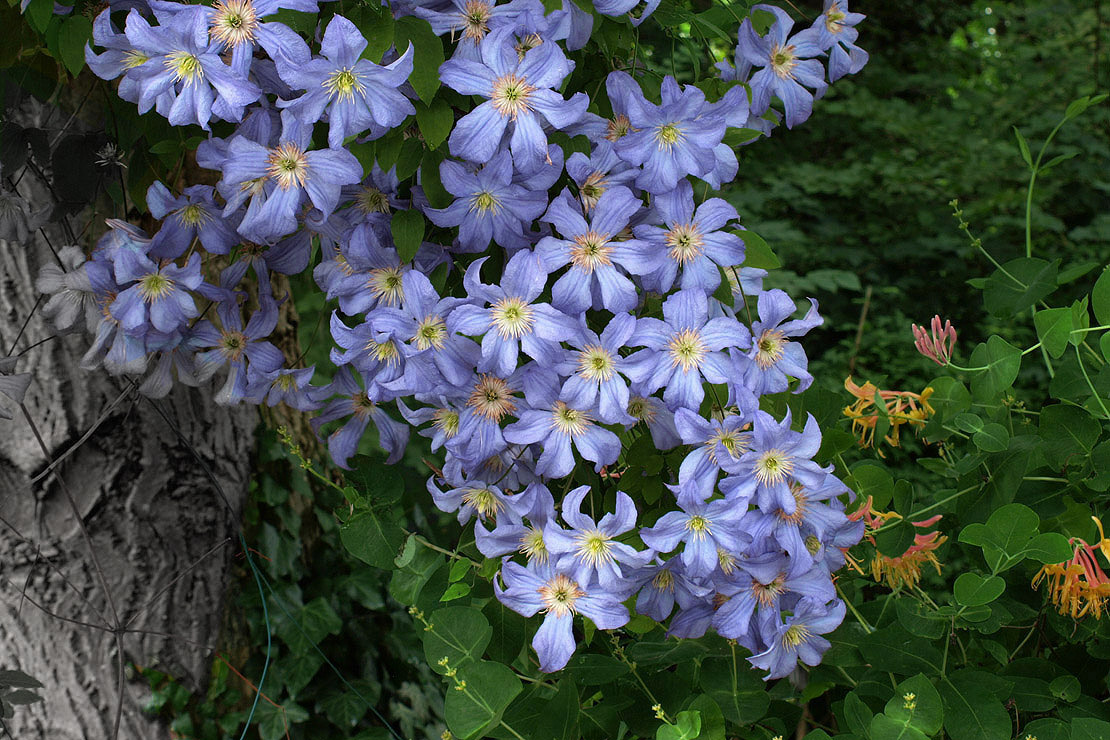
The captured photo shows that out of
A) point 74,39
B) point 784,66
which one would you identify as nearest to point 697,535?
point 784,66

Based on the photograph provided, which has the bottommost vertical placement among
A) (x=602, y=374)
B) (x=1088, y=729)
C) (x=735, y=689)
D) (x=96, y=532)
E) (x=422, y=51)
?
(x=96, y=532)

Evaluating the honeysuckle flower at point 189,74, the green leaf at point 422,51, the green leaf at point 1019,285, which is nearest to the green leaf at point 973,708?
the green leaf at point 1019,285

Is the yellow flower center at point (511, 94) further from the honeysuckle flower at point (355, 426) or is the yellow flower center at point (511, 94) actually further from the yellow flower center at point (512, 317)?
the honeysuckle flower at point (355, 426)

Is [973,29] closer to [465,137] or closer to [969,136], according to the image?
[969,136]

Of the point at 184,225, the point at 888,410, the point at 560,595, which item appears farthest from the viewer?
the point at 888,410

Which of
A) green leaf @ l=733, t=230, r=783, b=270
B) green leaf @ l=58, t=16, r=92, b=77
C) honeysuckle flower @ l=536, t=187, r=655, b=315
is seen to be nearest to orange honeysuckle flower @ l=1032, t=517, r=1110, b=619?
green leaf @ l=733, t=230, r=783, b=270

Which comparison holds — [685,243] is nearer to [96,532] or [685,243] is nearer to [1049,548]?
[1049,548]

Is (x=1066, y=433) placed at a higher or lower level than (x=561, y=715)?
higher
